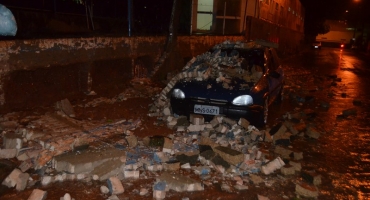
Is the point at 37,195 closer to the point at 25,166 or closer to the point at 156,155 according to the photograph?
the point at 25,166

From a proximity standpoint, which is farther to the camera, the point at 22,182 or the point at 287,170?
the point at 287,170

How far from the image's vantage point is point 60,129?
4.91 meters

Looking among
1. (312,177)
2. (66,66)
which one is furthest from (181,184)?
(66,66)

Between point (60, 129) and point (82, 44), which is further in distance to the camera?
point (82, 44)

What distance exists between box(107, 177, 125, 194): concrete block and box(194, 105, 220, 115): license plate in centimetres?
243

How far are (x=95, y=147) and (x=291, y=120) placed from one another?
4.19m

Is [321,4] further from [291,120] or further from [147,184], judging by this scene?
[147,184]

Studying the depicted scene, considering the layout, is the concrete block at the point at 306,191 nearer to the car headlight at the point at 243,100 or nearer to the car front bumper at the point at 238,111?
the car front bumper at the point at 238,111

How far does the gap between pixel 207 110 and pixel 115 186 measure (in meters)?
2.52

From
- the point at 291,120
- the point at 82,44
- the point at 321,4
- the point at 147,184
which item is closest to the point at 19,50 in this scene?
the point at 82,44

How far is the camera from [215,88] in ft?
18.7

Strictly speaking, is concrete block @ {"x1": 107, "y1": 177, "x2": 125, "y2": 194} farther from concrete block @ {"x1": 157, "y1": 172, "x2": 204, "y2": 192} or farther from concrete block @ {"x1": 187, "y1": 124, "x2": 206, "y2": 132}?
concrete block @ {"x1": 187, "y1": 124, "x2": 206, "y2": 132}

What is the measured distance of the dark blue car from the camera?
5.49 m

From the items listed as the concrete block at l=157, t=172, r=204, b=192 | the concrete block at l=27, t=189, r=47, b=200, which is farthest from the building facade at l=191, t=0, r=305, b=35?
the concrete block at l=27, t=189, r=47, b=200
